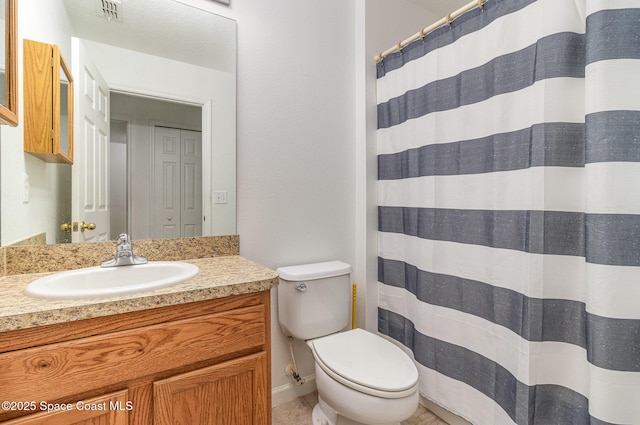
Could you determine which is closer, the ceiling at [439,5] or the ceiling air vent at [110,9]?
the ceiling air vent at [110,9]

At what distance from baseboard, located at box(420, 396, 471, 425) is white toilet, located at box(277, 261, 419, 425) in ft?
1.57

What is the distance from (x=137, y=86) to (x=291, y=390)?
170 centimetres

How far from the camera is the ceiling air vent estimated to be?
1.24 meters

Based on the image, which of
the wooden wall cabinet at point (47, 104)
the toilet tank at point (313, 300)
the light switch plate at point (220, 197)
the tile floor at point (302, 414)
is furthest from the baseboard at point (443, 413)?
the wooden wall cabinet at point (47, 104)

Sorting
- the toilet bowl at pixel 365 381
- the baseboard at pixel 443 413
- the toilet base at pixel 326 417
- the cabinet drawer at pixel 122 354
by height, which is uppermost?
the cabinet drawer at pixel 122 354

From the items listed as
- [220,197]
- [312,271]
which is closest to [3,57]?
[220,197]

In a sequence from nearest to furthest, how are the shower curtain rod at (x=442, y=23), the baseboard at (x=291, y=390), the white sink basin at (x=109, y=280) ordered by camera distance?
the white sink basin at (x=109, y=280) < the shower curtain rod at (x=442, y=23) < the baseboard at (x=291, y=390)

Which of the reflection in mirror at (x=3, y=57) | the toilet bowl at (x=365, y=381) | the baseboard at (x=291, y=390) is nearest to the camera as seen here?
the reflection in mirror at (x=3, y=57)

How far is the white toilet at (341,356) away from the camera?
108cm

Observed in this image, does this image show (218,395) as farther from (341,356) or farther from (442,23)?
(442,23)

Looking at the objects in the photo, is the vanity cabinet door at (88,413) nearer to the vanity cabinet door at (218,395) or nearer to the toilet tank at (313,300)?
the vanity cabinet door at (218,395)

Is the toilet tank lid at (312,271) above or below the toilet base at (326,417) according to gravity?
above

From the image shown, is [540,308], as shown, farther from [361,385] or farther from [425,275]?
[361,385]

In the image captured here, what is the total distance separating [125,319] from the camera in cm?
81
